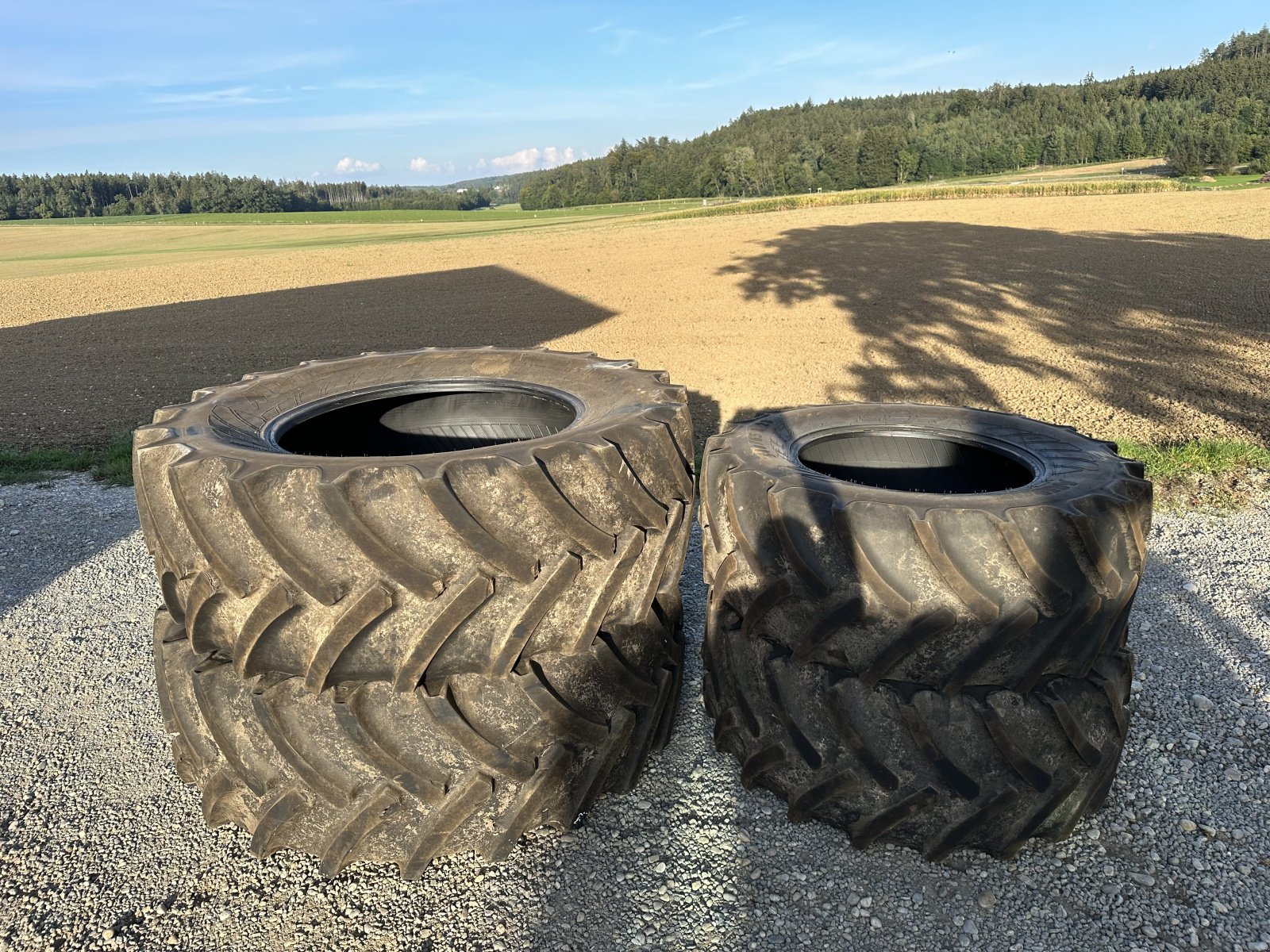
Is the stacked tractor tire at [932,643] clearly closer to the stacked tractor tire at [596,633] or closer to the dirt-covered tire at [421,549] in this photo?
the stacked tractor tire at [596,633]

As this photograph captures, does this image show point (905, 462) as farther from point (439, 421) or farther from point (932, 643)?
point (439, 421)

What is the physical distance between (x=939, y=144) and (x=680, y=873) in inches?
3861

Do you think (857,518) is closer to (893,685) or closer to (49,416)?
(893,685)

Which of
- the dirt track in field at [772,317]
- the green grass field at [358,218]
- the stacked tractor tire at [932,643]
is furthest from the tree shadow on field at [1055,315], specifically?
the green grass field at [358,218]

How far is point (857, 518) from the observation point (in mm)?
2125

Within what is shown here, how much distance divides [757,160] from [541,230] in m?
54.9

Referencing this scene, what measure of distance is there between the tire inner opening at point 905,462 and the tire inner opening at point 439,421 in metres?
1.04

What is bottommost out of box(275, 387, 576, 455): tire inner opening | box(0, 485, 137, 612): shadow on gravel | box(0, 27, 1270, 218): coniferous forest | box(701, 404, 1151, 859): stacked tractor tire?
box(0, 485, 137, 612): shadow on gravel

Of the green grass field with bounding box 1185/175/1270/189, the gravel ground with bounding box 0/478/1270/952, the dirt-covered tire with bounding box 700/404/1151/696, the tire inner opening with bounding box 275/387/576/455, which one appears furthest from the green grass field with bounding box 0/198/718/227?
the dirt-covered tire with bounding box 700/404/1151/696

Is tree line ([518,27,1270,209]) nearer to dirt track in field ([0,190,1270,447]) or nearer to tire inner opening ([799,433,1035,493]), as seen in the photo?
dirt track in field ([0,190,1270,447])

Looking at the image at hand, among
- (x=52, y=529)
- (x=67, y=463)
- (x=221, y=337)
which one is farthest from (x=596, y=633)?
(x=221, y=337)

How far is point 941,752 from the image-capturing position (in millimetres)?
2195

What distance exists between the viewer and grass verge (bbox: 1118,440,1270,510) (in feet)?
17.1

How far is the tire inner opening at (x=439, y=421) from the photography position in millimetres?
3221
